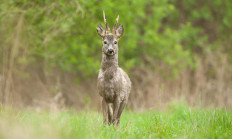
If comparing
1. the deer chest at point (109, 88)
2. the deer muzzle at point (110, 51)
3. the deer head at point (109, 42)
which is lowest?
the deer chest at point (109, 88)

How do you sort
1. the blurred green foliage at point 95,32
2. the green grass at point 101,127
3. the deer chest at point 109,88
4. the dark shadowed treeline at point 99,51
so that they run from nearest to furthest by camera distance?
1. the green grass at point 101,127
2. the deer chest at point 109,88
3. the blurred green foliage at point 95,32
4. the dark shadowed treeline at point 99,51

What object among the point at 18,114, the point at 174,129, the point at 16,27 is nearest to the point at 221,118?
the point at 174,129

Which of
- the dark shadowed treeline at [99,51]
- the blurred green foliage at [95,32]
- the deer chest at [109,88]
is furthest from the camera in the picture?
the dark shadowed treeline at [99,51]

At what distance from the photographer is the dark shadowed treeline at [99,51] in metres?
9.85

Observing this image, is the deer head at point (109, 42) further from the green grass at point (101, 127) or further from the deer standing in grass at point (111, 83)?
the green grass at point (101, 127)

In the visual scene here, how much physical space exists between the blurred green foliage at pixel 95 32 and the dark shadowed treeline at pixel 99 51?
0.03 meters

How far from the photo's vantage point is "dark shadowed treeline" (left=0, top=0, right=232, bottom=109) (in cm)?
985

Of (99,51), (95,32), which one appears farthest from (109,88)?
(99,51)

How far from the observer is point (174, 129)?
216 inches

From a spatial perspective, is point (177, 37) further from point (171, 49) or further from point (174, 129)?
point (174, 129)

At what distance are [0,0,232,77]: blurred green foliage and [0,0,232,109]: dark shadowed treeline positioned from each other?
0.03 m

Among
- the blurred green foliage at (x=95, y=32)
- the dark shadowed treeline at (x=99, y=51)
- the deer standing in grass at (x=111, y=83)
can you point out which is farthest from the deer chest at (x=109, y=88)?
the dark shadowed treeline at (x=99, y=51)

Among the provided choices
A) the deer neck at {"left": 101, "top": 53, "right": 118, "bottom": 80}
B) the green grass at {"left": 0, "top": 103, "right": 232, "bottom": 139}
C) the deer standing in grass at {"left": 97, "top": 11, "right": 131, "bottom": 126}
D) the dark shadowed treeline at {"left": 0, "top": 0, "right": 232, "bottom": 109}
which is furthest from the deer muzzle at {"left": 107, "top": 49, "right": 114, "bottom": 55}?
the dark shadowed treeline at {"left": 0, "top": 0, "right": 232, "bottom": 109}

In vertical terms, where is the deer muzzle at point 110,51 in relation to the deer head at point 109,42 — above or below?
below
